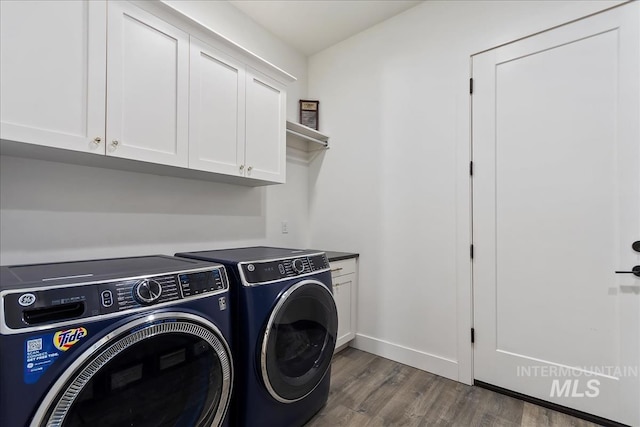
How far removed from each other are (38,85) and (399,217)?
225 cm

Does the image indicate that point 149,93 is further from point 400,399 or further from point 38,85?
point 400,399

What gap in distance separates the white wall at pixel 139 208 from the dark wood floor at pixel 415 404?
1.33 m

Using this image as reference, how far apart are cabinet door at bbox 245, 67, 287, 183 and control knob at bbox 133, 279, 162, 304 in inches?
43.8

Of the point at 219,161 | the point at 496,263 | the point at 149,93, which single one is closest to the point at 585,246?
the point at 496,263

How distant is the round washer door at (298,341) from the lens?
1.41m

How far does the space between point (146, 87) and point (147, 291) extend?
1.06 m

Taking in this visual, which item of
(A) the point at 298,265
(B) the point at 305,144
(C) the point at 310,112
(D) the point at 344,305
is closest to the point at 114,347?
(A) the point at 298,265

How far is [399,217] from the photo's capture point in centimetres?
248

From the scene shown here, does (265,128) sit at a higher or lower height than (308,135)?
lower

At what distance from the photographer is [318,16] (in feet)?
8.32

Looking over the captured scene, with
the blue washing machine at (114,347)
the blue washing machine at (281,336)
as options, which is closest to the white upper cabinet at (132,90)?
the blue washing machine at (114,347)

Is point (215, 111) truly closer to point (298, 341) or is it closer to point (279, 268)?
point (279, 268)

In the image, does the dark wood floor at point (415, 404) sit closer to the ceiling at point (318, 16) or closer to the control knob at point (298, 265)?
the control knob at point (298, 265)

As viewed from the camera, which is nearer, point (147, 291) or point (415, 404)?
point (147, 291)
